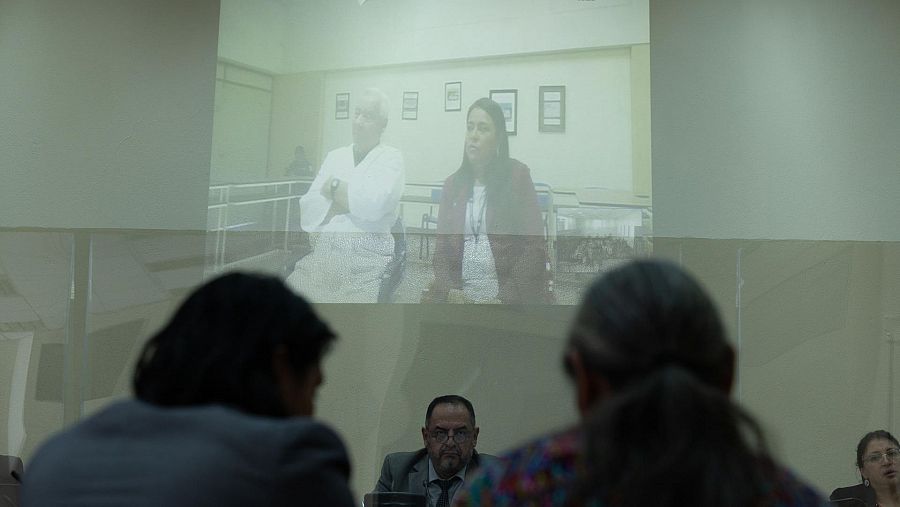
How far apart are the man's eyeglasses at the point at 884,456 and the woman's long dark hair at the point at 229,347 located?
2923mm

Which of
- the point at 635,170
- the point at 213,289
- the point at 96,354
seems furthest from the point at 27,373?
the point at 213,289

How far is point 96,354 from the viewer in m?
3.85

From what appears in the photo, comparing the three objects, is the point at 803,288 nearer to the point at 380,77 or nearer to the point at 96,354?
the point at 380,77

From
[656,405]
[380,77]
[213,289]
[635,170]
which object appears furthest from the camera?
[380,77]

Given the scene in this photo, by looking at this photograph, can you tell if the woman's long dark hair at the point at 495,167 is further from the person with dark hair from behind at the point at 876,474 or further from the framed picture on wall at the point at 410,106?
the person with dark hair from behind at the point at 876,474

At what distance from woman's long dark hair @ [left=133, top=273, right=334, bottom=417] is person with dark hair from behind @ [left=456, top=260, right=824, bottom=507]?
0.29m

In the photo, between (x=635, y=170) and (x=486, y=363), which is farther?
(x=635, y=170)

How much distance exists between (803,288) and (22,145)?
366 centimetres

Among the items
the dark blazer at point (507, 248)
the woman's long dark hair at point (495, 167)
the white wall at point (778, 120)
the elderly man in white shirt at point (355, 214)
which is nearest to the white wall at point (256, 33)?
the elderly man in white shirt at point (355, 214)

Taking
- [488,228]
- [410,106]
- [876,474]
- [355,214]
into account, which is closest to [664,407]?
[876,474]

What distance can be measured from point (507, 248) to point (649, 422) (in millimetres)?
3140

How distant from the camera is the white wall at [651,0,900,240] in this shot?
4.41 meters

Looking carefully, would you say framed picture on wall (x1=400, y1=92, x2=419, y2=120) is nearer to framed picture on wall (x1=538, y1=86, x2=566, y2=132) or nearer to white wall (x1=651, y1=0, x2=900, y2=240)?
framed picture on wall (x1=538, y1=86, x2=566, y2=132)

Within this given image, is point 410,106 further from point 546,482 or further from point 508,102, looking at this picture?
point 546,482
